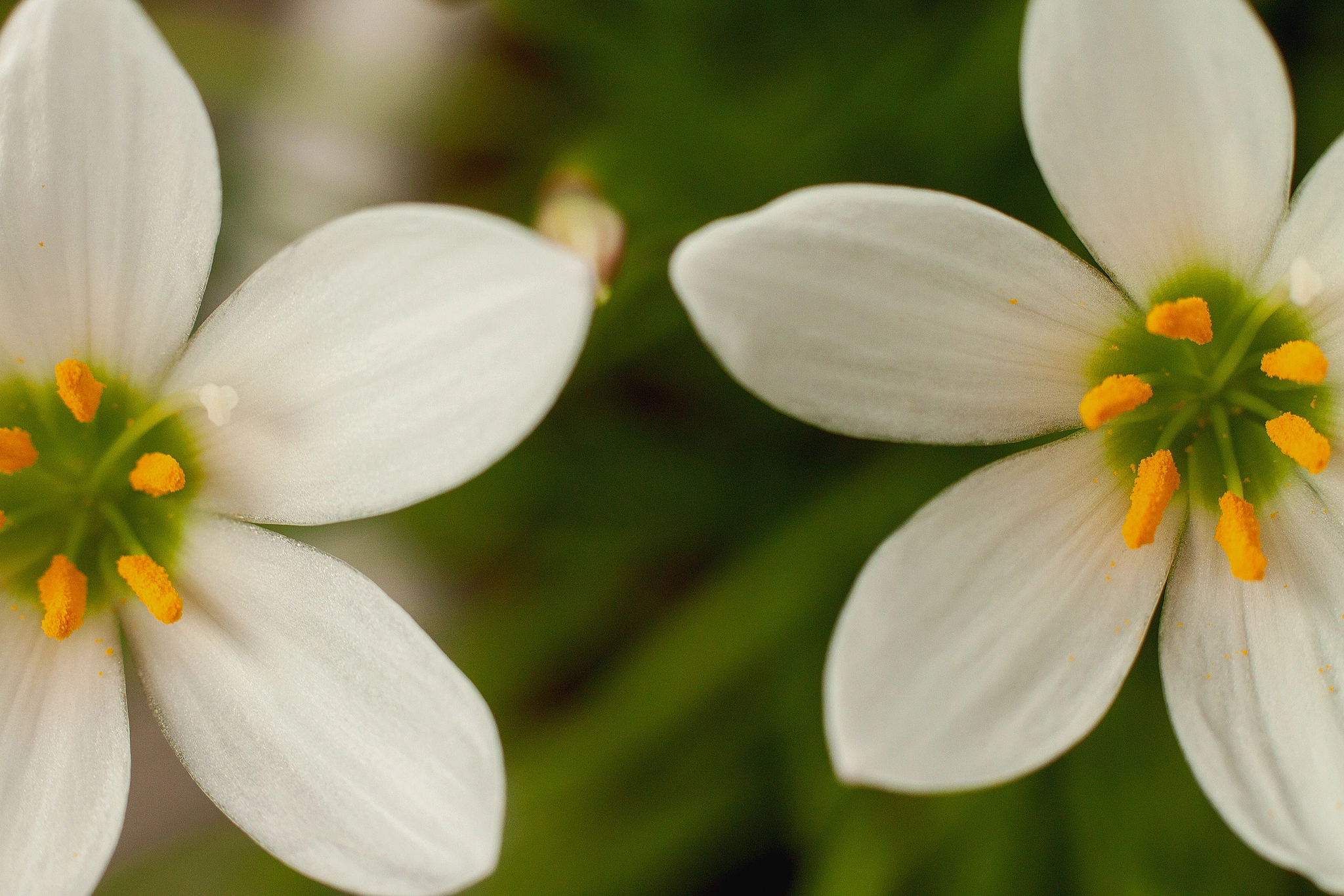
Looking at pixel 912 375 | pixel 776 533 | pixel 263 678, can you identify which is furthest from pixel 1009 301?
pixel 776 533

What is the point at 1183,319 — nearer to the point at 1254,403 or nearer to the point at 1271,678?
the point at 1254,403

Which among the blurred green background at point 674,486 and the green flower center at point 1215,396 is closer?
the green flower center at point 1215,396

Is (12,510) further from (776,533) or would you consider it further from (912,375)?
(776,533)

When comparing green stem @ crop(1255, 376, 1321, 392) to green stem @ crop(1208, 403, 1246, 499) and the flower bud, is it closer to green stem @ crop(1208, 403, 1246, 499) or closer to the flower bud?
green stem @ crop(1208, 403, 1246, 499)

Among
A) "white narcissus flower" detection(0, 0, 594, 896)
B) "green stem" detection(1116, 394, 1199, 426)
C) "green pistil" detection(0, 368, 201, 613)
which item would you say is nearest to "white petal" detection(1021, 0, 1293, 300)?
"green stem" detection(1116, 394, 1199, 426)

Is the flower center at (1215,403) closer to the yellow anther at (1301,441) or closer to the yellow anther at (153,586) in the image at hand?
the yellow anther at (1301,441)

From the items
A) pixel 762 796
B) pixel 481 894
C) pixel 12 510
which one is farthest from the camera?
pixel 762 796

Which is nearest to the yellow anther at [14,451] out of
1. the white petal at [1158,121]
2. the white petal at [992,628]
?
the white petal at [992,628]
